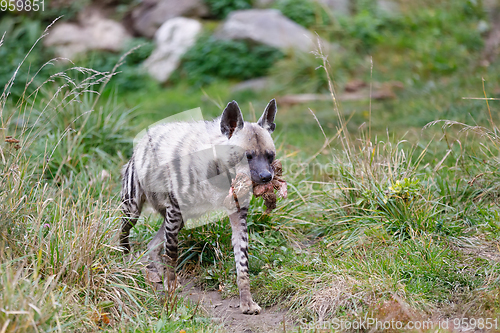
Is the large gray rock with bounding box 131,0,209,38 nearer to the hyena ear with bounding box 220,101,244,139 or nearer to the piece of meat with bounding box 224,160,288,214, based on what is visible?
the hyena ear with bounding box 220,101,244,139

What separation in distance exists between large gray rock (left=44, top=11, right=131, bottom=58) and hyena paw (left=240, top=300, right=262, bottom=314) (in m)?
9.43

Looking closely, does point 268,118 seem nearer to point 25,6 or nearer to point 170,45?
point 170,45

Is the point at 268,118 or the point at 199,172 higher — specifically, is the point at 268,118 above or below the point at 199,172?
above

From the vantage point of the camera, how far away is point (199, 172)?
4.06 metres

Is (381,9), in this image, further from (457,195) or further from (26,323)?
(26,323)

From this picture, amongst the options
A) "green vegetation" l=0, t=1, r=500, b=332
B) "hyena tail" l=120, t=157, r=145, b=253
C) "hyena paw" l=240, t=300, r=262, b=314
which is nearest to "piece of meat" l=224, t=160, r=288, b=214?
"green vegetation" l=0, t=1, r=500, b=332

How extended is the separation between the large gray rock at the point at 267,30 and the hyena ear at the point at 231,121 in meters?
7.09

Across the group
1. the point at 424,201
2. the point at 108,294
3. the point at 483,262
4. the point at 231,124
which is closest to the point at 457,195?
the point at 424,201

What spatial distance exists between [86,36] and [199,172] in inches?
373

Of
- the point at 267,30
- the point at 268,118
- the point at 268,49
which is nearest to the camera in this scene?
the point at 268,118

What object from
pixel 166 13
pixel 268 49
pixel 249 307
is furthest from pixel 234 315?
pixel 166 13

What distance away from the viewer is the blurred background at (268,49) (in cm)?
950

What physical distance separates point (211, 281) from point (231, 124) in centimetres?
144

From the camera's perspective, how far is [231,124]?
400 centimetres
